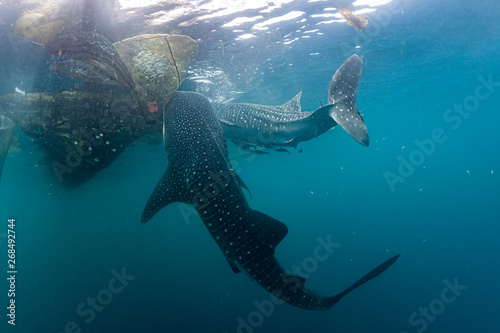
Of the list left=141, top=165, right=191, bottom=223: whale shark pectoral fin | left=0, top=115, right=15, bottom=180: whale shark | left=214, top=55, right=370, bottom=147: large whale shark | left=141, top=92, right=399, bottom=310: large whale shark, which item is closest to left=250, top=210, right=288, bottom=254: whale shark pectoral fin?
left=141, top=92, right=399, bottom=310: large whale shark

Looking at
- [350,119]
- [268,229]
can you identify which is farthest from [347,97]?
[268,229]

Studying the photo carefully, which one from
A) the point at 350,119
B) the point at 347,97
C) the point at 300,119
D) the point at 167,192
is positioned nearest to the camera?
the point at 167,192

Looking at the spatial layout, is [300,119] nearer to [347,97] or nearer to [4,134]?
[347,97]

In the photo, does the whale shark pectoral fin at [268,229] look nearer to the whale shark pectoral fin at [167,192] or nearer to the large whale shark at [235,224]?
the large whale shark at [235,224]

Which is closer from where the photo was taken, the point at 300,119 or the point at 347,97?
the point at 347,97

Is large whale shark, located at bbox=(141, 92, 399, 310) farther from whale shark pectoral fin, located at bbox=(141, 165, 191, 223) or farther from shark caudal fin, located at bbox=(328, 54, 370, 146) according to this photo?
shark caudal fin, located at bbox=(328, 54, 370, 146)

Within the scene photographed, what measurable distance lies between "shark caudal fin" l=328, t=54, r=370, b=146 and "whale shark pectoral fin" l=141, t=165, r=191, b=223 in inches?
139

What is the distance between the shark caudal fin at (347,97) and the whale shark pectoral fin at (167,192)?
3543mm

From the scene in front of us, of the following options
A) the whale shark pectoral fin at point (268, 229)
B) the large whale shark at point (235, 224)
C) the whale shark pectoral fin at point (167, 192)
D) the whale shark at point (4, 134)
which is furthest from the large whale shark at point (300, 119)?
the whale shark at point (4, 134)

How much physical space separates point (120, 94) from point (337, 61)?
45.0 ft

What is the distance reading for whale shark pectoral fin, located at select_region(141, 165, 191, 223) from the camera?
418 centimetres

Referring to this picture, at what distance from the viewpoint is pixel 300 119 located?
6293mm

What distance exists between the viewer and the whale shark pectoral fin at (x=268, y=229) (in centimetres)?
317

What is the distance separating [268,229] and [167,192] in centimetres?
199
